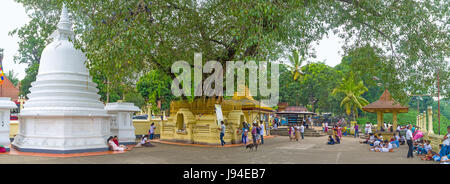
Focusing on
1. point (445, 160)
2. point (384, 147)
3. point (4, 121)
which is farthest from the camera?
point (384, 147)

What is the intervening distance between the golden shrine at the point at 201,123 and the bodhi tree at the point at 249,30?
2.61m

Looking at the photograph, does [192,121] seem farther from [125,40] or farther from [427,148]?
[427,148]

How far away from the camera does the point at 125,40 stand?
32.5ft

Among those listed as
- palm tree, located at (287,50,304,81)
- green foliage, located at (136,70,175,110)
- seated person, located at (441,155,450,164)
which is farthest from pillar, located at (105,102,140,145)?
palm tree, located at (287,50,304,81)

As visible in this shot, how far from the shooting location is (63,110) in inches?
468

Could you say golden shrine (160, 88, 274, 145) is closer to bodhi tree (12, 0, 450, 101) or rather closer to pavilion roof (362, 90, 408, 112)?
bodhi tree (12, 0, 450, 101)

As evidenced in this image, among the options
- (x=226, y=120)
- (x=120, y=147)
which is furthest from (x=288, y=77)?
(x=120, y=147)

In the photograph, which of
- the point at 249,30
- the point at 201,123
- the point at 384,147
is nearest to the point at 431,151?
the point at 384,147

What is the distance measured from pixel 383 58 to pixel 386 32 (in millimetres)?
1164

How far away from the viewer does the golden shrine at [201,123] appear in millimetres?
16578

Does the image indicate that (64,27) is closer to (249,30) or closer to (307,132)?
(249,30)

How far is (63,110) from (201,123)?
7.10m

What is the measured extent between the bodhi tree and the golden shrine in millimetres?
2611

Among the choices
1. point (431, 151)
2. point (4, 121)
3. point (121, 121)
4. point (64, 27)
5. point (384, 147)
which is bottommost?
point (384, 147)
